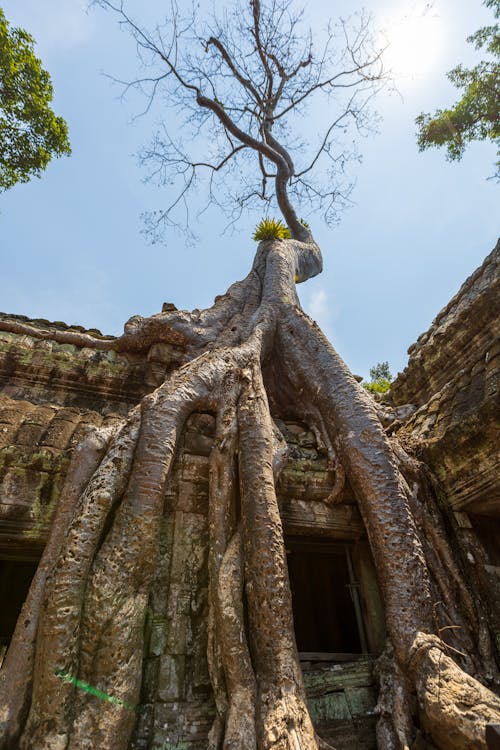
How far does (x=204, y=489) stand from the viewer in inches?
103

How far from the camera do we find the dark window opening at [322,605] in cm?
448

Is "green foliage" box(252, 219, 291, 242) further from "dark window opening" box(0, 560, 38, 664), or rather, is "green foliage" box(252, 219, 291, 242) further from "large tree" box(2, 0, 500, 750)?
"dark window opening" box(0, 560, 38, 664)

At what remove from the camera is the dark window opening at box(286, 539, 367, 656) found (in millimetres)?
4480

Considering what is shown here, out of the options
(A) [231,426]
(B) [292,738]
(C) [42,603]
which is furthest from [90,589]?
(A) [231,426]

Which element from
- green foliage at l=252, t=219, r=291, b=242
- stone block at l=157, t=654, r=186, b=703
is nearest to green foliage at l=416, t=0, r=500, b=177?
green foliage at l=252, t=219, r=291, b=242

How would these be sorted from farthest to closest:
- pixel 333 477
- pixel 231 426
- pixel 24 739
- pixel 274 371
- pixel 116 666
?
pixel 274 371 → pixel 333 477 → pixel 231 426 → pixel 116 666 → pixel 24 739

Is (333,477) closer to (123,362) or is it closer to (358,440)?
(358,440)

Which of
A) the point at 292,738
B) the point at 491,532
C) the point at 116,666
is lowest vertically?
the point at 292,738

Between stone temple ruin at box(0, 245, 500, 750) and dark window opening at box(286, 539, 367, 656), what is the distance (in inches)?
5.4

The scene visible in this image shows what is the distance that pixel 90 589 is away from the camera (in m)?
1.89

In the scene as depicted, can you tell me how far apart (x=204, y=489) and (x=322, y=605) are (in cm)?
297

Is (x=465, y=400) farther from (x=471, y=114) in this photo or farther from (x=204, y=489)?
(x=471, y=114)

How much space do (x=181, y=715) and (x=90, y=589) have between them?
720 millimetres

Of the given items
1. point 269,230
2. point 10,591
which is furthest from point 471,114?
point 10,591
